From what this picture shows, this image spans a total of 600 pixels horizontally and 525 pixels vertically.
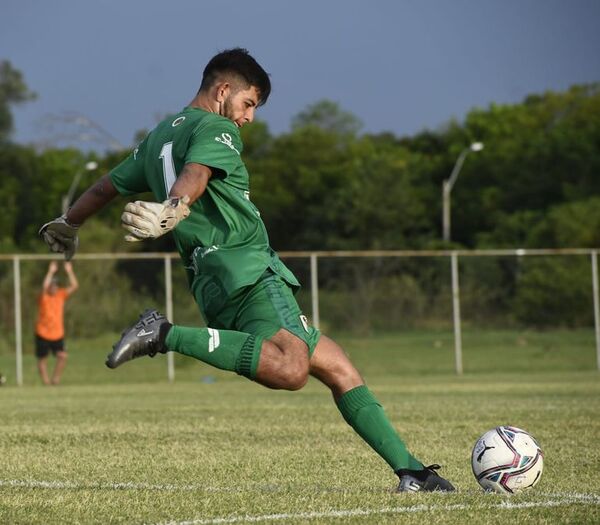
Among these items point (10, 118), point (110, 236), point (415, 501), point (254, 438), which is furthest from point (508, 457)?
point (10, 118)

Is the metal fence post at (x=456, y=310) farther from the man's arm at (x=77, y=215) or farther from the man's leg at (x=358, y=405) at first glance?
the man's arm at (x=77, y=215)

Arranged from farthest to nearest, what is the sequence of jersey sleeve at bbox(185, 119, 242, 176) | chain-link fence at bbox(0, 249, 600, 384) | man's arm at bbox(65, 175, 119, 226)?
chain-link fence at bbox(0, 249, 600, 384) → man's arm at bbox(65, 175, 119, 226) → jersey sleeve at bbox(185, 119, 242, 176)

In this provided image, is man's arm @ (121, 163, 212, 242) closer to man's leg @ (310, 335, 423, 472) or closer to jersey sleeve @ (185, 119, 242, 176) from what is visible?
jersey sleeve @ (185, 119, 242, 176)

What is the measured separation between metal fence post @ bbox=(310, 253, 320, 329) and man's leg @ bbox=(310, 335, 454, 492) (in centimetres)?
1583

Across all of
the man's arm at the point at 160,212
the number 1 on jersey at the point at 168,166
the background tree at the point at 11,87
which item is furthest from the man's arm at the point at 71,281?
the background tree at the point at 11,87

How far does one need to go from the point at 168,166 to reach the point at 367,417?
60.7 inches

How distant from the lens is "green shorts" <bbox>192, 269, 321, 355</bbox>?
5605 millimetres

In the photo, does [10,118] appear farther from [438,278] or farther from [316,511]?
[316,511]

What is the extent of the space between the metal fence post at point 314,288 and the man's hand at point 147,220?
55.5ft

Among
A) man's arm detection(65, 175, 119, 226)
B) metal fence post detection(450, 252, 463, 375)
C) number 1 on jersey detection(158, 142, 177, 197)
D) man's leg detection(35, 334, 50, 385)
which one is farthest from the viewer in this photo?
metal fence post detection(450, 252, 463, 375)

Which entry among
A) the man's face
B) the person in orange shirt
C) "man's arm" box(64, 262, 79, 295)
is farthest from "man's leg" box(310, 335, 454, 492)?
the person in orange shirt

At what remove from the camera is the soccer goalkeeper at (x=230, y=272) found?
5422 millimetres

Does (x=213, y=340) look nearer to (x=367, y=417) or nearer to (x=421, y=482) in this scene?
A: (x=367, y=417)

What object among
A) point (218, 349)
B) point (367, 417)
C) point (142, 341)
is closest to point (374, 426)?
point (367, 417)
